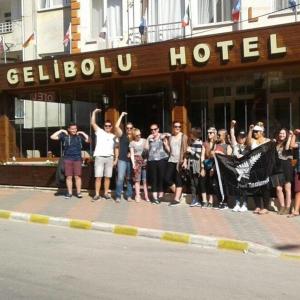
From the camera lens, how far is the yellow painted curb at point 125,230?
35.4 ft

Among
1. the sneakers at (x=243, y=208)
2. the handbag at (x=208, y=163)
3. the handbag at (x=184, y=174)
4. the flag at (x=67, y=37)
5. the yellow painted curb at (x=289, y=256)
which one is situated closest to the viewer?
the yellow painted curb at (x=289, y=256)

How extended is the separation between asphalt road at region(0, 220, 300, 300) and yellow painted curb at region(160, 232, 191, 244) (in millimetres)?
192

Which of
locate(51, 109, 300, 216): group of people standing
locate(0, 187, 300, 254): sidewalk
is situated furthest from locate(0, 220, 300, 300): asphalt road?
locate(51, 109, 300, 216): group of people standing

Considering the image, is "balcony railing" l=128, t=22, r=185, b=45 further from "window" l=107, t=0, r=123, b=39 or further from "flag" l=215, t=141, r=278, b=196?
"flag" l=215, t=141, r=278, b=196

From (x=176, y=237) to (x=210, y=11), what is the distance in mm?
9791

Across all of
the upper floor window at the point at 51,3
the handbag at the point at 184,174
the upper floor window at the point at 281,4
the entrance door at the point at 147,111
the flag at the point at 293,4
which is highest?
the upper floor window at the point at 51,3

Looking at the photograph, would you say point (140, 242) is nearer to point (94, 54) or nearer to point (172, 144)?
point (172, 144)

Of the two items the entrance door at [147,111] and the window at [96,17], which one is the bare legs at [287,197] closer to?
the entrance door at [147,111]

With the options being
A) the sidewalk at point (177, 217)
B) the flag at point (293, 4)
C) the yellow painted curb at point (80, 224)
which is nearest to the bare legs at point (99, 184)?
the sidewalk at point (177, 217)

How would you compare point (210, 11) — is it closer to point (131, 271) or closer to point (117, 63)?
point (117, 63)

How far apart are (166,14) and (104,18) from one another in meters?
2.46

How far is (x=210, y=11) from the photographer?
1805 cm

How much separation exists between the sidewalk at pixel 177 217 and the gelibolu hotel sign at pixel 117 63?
3551mm

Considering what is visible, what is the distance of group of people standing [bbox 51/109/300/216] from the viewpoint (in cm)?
1231
